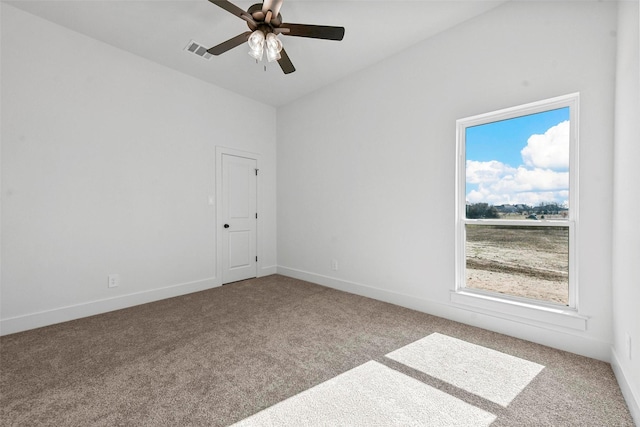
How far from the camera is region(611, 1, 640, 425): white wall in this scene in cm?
156

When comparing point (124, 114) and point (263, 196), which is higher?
point (124, 114)

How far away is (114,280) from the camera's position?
3221 millimetres

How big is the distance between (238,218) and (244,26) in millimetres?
2679

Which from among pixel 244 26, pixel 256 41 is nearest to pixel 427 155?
pixel 256 41

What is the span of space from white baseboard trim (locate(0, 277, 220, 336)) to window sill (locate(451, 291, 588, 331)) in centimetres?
342

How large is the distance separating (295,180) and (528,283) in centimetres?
343

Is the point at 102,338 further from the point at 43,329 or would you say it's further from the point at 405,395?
the point at 405,395

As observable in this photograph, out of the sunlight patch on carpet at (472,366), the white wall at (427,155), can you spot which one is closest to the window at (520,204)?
the white wall at (427,155)

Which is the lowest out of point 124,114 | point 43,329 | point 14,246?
point 43,329

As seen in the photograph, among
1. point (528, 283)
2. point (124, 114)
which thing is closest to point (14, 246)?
point (124, 114)

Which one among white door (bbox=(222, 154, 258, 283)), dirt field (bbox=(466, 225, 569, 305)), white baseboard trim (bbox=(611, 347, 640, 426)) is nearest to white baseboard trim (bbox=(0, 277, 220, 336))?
white door (bbox=(222, 154, 258, 283))

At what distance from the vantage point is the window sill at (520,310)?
2199 millimetres

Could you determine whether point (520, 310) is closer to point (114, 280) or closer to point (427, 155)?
point (427, 155)

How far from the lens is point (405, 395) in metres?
1.71
